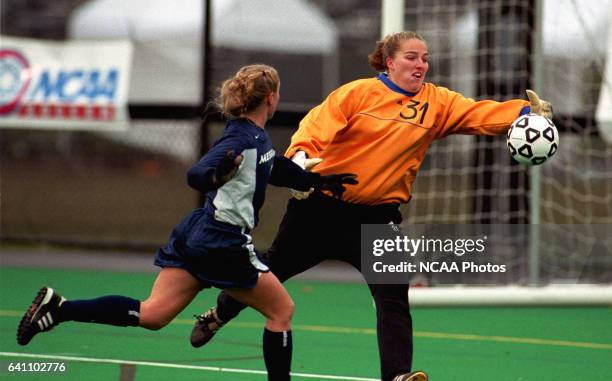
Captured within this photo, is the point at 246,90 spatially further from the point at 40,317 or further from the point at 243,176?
the point at 40,317

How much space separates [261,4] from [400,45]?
7.84 meters

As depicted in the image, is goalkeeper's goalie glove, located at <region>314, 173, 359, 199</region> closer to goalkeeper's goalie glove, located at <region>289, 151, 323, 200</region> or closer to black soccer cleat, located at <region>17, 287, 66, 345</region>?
goalkeeper's goalie glove, located at <region>289, 151, 323, 200</region>

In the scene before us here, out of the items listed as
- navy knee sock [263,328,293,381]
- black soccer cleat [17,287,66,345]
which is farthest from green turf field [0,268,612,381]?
navy knee sock [263,328,293,381]

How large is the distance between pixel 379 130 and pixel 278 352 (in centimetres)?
134

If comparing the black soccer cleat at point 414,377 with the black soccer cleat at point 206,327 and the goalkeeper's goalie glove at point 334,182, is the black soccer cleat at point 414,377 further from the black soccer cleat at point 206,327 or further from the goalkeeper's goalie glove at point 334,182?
the black soccer cleat at point 206,327

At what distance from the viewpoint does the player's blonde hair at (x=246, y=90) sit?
5.98 m

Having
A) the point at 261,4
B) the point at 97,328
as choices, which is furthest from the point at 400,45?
the point at 261,4

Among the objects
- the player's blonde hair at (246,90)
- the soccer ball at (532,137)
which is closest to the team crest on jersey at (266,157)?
the player's blonde hair at (246,90)

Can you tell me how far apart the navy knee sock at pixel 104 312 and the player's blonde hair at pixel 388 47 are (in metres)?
1.91

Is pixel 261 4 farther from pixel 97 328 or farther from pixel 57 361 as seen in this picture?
pixel 57 361

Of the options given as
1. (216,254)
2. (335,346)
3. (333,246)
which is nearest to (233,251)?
(216,254)

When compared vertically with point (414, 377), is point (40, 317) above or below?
above

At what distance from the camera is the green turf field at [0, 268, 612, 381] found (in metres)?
7.45

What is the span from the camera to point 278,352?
6039 mm
